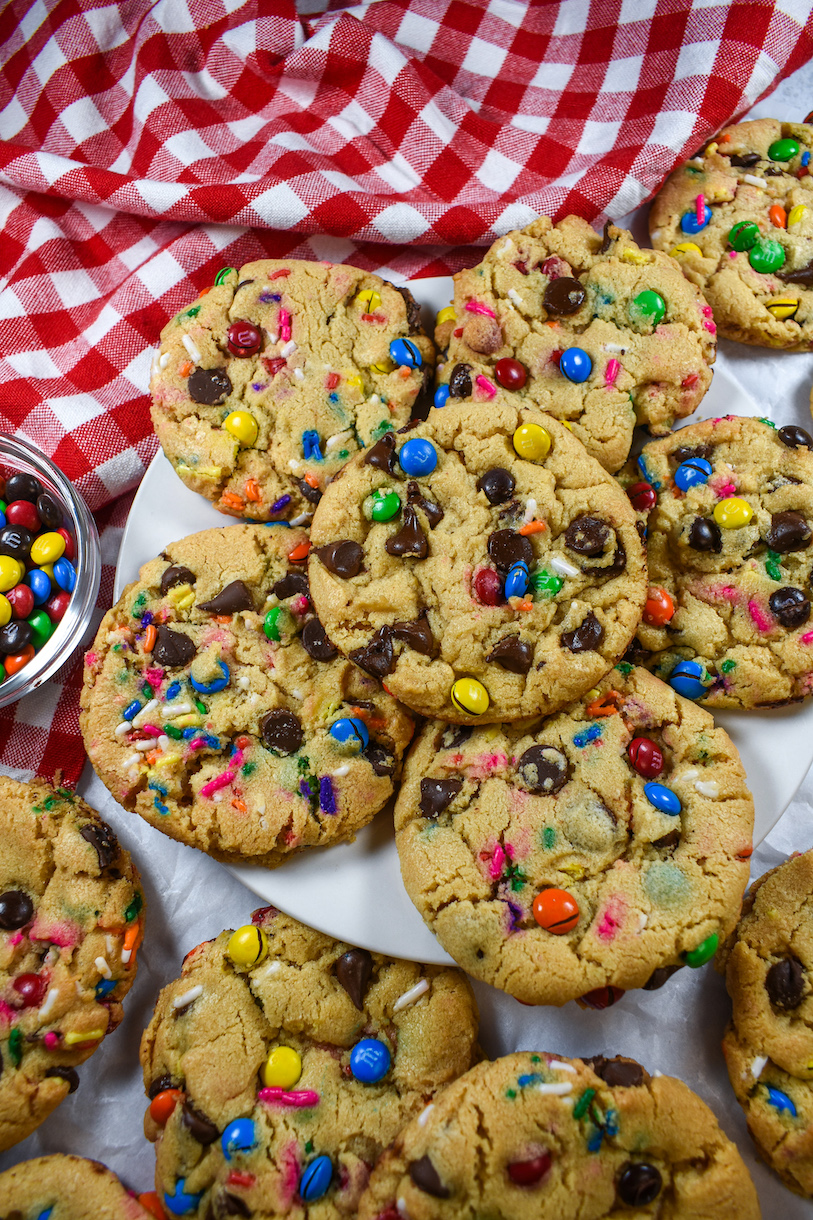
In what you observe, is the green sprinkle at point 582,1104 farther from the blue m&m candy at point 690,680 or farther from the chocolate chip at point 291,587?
the chocolate chip at point 291,587

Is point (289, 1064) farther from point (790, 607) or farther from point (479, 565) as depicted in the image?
point (790, 607)

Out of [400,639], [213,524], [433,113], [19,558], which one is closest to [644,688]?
[400,639]

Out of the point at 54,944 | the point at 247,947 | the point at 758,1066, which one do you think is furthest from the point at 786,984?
the point at 54,944

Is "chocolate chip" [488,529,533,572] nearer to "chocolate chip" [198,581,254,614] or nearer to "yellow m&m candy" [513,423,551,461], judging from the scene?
"yellow m&m candy" [513,423,551,461]

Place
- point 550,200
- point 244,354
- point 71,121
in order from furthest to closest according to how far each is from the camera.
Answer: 1. point 71,121
2. point 550,200
3. point 244,354

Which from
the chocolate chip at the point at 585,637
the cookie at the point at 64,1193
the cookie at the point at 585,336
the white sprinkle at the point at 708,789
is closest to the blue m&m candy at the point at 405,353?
the cookie at the point at 585,336

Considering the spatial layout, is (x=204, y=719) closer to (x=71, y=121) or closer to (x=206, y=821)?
(x=206, y=821)
